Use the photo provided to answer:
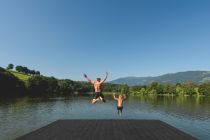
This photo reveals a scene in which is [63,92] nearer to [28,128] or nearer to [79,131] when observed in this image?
[28,128]

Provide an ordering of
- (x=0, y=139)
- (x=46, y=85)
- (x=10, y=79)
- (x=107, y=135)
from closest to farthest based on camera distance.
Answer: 1. (x=107, y=135)
2. (x=0, y=139)
3. (x=10, y=79)
4. (x=46, y=85)

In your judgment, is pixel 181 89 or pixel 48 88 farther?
pixel 181 89

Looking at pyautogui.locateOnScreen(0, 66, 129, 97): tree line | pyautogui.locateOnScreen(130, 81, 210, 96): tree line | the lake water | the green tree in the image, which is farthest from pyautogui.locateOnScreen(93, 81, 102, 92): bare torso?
pyautogui.locateOnScreen(130, 81, 210, 96): tree line

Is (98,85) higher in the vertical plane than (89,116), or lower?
higher

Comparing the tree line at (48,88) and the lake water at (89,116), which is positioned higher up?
the tree line at (48,88)

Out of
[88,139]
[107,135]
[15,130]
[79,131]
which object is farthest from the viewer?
[15,130]

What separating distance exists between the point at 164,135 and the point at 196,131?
14.4m

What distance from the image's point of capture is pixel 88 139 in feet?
62.3

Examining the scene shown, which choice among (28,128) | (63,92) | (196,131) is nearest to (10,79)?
(63,92)

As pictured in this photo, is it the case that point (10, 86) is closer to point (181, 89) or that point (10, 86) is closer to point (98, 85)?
point (98, 85)

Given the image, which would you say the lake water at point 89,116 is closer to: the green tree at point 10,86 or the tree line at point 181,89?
the green tree at point 10,86

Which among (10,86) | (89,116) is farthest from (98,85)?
(10,86)

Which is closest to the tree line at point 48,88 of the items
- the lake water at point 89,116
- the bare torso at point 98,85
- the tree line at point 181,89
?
the tree line at point 181,89

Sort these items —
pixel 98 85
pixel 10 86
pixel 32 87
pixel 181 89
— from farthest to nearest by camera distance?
pixel 181 89
pixel 32 87
pixel 10 86
pixel 98 85
